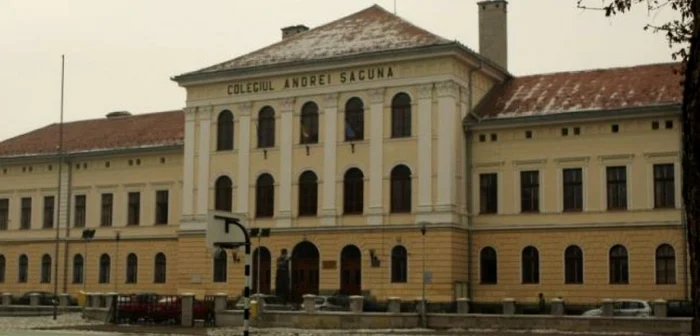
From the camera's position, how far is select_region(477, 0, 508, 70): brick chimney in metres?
55.4

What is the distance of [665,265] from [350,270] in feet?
47.2

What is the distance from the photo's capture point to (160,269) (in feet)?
195

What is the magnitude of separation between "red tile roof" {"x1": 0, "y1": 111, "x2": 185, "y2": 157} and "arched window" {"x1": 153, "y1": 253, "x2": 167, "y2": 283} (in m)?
6.24

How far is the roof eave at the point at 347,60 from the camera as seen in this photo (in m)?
48.8

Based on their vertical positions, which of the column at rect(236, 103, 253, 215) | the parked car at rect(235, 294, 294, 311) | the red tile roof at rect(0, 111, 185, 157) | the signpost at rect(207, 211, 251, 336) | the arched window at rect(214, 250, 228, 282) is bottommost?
the parked car at rect(235, 294, 294, 311)

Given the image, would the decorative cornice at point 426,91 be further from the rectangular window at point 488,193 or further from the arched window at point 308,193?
the arched window at point 308,193

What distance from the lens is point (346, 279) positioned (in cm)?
5091

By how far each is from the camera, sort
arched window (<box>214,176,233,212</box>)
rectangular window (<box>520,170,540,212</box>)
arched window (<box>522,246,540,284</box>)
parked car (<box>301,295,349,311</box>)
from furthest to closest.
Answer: arched window (<box>214,176,233,212</box>) → rectangular window (<box>520,170,540,212</box>) → arched window (<box>522,246,540,284</box>) → parked car (<box>301,295,349,311</box>)

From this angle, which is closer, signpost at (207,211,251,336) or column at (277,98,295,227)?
signpost at (207,211,251,336)

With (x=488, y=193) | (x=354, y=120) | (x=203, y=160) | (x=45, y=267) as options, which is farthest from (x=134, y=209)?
(x=488, y=193)

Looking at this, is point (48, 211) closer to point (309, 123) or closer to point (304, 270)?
point (304, 270)

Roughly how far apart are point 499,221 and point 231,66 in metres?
15.9

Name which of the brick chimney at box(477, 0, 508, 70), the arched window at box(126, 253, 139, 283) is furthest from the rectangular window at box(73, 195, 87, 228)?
the brick chimney at box(477, 0, 508, 70)

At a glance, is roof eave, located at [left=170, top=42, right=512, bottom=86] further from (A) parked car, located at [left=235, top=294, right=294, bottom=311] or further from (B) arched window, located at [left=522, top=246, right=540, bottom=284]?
(A) parked car, located at [left=235, top=294, right=294, bottom=311]
